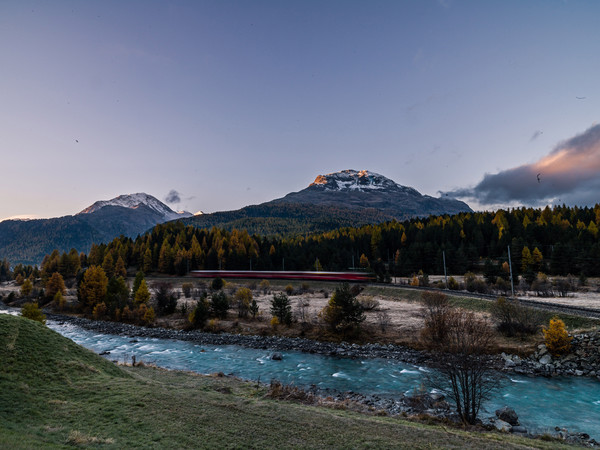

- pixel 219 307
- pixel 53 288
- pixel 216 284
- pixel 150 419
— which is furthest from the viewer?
pixel 216 284

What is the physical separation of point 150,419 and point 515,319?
3207 cm

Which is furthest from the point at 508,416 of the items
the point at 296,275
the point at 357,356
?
the point at 296,275

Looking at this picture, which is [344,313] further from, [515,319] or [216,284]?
[216,284]

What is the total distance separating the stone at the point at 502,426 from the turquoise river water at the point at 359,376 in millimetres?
1076

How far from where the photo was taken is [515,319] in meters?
29.8

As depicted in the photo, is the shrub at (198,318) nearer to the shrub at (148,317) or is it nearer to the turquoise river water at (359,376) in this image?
the turquoise river water at (359,376)

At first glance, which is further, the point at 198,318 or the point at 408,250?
the point at 408,250

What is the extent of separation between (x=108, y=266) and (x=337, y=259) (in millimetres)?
63881

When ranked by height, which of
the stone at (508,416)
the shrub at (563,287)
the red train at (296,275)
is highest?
the red train at (296,275)

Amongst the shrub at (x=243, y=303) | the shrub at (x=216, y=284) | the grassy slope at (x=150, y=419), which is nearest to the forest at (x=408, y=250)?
the shrub at (x=216, y=284)

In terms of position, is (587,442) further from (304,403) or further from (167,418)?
(167,418)

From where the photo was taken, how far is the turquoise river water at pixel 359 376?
16.3 metres

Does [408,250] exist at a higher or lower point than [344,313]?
higher

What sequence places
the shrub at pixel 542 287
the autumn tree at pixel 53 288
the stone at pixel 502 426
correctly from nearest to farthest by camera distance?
the stone at pixel 502 426, the shrub at pixel 542 287, the autumn tree at pixel 53 288
